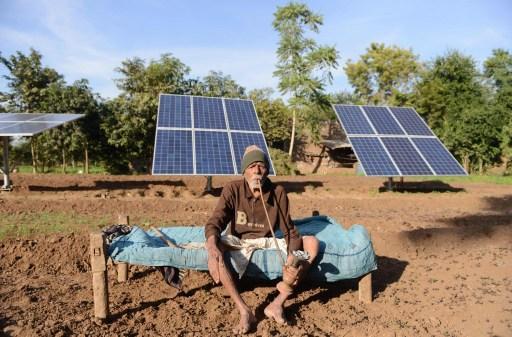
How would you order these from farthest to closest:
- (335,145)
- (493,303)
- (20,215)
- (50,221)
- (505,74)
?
(505,74), (335,145), (20,215), (50,221), (493,303)

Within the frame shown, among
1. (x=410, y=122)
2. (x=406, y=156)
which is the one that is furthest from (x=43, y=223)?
(x=410, y=122)

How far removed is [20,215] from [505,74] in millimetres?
31091

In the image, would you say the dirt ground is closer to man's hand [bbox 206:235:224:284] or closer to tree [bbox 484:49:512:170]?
man's hand [bbox 206:235:224:284]

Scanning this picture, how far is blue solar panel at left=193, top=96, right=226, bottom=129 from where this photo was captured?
37.5 ft

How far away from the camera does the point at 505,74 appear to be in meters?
28.0

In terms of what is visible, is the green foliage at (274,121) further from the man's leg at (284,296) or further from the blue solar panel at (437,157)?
the man's leg at (284,296)

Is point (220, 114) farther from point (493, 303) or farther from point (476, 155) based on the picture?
point (476, 155)

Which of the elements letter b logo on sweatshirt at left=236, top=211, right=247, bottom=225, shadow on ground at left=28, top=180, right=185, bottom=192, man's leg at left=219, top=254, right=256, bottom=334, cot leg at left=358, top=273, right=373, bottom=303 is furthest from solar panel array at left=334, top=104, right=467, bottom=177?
man's leg at left=219, top=254, right=256, bottom=334

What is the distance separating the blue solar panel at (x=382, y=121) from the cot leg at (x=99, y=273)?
1111 cm

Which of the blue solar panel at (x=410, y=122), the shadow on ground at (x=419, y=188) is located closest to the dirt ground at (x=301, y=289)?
the shadow on ground at (x=419, y=188)

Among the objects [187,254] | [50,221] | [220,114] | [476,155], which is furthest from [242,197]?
[476,155]

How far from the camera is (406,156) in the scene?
12023mm

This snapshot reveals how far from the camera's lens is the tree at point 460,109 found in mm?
22797

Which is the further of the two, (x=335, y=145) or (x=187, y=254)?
(x=335, y=145)
